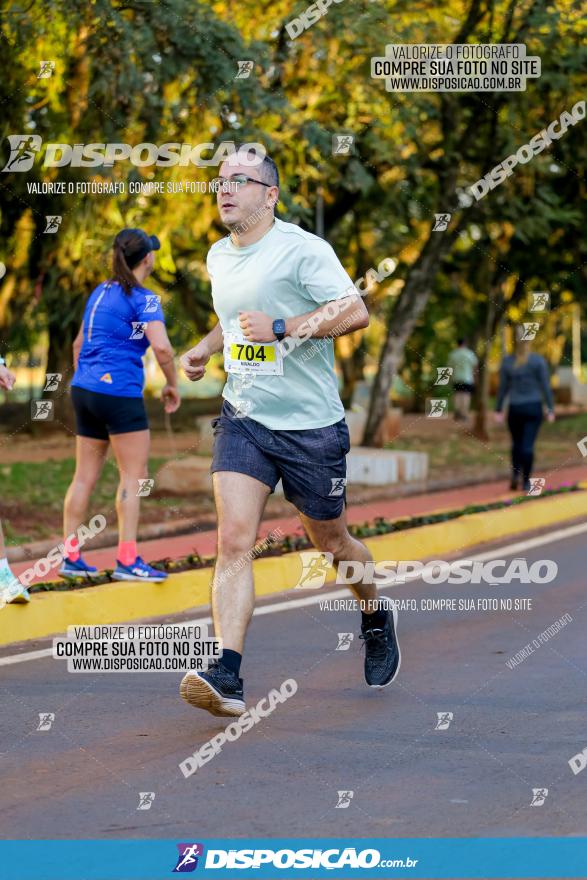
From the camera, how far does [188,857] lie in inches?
172

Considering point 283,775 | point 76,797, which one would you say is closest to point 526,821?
point 283,775

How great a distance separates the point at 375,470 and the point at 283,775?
416 inches

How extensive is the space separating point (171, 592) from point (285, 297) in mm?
3075

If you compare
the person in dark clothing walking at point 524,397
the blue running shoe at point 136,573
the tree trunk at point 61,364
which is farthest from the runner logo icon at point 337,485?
the tree trunk at point 61,364

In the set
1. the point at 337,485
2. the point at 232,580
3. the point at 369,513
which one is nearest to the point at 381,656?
the point at 337,485

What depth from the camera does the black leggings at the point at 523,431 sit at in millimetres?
14859

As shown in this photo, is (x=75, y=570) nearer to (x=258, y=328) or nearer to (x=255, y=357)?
(x=255, y=357)

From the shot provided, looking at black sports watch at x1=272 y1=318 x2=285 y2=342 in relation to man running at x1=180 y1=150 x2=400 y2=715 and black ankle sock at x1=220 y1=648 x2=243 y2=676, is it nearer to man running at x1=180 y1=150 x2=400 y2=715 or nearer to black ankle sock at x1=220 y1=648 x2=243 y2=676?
man running at x1=180 y1=150 x2=400 y2=715

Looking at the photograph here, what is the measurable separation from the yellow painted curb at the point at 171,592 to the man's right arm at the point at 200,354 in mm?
2100

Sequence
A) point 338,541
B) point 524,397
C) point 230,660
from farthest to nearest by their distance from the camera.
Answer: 1. point 524,397
2. point 338,541
3. point 230,660

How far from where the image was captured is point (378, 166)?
18.9m

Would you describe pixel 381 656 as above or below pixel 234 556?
below

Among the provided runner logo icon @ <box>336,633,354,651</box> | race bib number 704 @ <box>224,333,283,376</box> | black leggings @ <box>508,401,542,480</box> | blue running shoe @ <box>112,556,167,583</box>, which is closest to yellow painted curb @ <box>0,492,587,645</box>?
blue running shoe @ <box>112,556,167,583</box>

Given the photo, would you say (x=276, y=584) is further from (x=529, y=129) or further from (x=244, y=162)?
(x=529, y=129)
